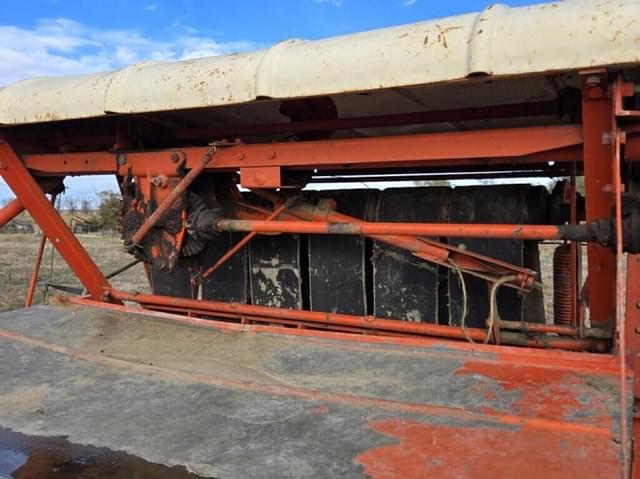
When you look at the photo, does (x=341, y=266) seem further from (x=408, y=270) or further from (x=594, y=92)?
(x=594, y=92)

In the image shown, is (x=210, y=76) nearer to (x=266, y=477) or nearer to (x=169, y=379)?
(x=169, y=379)

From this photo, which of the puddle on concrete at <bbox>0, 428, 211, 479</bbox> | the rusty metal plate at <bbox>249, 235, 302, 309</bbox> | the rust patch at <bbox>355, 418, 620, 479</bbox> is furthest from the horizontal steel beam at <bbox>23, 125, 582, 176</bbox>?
the puddle on concrete at <bbox>0, 428, 211, 479</bbox>

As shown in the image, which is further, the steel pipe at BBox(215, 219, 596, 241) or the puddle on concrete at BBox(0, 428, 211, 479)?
the steel pipe at BBox(215, 219, 596, 241)

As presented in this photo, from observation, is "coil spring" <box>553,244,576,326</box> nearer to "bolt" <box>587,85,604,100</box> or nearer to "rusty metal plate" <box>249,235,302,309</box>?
"bolt" <box>587,85,604,100</box>

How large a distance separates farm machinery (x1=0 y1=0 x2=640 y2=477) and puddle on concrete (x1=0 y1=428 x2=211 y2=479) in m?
0.06

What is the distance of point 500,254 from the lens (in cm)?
320

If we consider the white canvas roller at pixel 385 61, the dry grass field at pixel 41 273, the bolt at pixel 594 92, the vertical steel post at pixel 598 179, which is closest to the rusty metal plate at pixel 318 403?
the vertical steel post at pixel 598 179

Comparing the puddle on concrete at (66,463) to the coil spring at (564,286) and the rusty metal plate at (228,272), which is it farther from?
the coil spring at (564,286)

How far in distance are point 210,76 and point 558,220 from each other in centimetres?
193

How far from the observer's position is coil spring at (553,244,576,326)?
126 inches

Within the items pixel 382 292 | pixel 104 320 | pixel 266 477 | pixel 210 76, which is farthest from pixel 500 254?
pixel 104 320

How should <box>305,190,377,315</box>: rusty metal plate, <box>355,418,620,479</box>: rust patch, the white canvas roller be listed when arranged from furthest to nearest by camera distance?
1. <box>305,190,377,315</box>: rusty metal plate
2. the white canvas roller
3. <box>355,418,620,479</box>: rust patch

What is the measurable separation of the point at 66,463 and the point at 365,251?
2.12m

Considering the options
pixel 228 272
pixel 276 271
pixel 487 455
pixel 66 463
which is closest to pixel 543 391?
pixel 487 455
